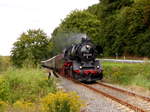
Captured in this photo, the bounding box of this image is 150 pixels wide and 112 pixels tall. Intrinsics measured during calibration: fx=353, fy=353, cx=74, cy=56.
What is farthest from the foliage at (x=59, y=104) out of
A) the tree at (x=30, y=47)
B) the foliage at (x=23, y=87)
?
the tree at (x=30, y=47)

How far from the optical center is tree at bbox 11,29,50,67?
31083 millimetres

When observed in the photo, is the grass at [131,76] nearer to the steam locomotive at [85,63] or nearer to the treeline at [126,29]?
the steam locomotive at [85,63]

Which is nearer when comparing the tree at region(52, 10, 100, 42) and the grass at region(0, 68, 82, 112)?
the grass at region(0, 68, 82, 112)

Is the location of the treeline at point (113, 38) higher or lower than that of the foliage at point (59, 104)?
higher

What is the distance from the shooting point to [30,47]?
3359 centimetres

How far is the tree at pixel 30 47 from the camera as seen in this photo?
102 ft

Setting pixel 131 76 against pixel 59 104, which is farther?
pixel 131 76

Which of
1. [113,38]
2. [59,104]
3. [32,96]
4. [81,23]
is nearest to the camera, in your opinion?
[59,104]

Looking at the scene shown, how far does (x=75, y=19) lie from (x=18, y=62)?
4965cm

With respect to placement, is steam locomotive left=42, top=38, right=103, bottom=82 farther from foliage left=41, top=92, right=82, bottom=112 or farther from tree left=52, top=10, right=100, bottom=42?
tree left=52, top=10, right=100, bottom=42

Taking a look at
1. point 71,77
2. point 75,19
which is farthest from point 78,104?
point 75,19

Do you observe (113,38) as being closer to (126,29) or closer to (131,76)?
(126,29)

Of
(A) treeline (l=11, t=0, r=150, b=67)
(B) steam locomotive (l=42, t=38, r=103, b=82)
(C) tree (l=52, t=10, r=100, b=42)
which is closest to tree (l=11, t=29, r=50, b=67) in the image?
(A) treeline (l=11, t=0, r=150, b=67)

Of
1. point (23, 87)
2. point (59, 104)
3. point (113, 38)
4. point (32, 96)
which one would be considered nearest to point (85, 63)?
point (23, 87)
